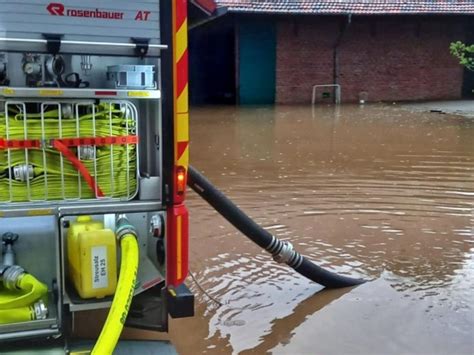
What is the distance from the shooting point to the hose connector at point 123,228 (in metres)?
3.06

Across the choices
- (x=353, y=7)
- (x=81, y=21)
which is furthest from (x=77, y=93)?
(x=353, y=7)

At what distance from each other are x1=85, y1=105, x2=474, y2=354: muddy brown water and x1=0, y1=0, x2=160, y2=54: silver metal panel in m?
1.81

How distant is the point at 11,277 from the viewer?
2.95 m

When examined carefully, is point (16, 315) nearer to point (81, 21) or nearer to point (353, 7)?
point (81, 21)

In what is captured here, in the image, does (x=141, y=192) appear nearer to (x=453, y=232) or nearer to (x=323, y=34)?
(x=453, y=232)

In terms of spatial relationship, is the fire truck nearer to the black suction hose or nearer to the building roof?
the black suction hose

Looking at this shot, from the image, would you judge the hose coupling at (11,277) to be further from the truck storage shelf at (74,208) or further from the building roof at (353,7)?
the building roof at (353,7)

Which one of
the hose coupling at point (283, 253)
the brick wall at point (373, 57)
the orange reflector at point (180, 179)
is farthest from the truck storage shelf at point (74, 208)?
the brick wall at point (373, 57)

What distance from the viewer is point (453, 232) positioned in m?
5.98

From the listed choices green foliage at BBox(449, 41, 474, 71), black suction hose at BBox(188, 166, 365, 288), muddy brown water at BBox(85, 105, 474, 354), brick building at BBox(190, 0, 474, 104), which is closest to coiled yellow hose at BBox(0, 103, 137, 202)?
black suction hose at BBox(188, 166, 365, 288)

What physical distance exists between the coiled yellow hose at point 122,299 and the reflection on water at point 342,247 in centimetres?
90

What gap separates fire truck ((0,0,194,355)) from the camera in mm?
2873

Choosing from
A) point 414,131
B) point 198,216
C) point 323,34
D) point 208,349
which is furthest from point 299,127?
point 208,349

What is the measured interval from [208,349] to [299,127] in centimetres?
1130
